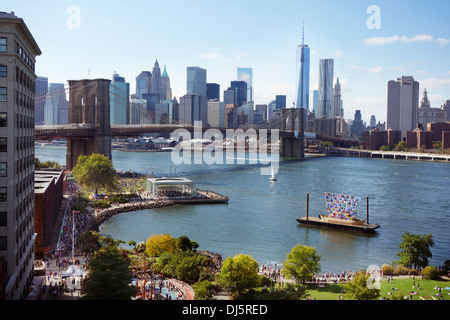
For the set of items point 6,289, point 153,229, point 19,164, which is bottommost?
point 153,229

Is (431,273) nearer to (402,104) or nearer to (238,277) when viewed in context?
(238,277)

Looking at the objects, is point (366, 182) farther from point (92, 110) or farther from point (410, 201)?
point (92, 110)

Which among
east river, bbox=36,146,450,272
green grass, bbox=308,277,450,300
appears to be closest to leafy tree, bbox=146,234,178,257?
east river, bbox=36,146,450,272

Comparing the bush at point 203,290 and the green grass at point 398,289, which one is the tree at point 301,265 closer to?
the green grass at point 398,289

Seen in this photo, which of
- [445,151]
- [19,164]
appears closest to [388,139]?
[445,151]

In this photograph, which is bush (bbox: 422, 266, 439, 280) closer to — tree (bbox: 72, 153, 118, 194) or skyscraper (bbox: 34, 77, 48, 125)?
tree (bbox: 72, 153, 118, 194)

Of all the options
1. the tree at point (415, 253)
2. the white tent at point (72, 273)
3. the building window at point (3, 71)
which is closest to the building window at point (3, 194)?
the building window at point (3, 71)

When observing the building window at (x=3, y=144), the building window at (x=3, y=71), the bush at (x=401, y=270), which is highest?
the building window at (x=3, y=71)
